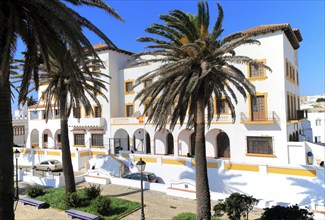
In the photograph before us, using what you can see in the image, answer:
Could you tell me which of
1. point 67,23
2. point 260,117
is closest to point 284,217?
point 67,23

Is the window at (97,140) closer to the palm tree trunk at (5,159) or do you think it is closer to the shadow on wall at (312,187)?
the shadow on wall at (312,187)

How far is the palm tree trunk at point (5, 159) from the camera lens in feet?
24.9

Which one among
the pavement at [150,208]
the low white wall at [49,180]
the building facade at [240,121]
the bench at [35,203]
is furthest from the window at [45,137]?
the bench at [35,203]

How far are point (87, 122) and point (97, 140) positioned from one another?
2.83 m

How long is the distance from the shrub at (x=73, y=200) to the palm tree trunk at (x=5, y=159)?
8393 mm

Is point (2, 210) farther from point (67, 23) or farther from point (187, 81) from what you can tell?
point (187, 81)

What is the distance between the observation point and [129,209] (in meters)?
15.1

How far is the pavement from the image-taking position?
571 inches

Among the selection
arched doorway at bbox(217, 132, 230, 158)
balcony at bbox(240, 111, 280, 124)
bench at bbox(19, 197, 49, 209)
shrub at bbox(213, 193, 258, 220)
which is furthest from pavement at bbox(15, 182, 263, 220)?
arched doorway at bbox(217, 132, 230, 158)

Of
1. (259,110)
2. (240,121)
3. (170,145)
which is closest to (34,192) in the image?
(170,145)

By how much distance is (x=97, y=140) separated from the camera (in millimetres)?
35656

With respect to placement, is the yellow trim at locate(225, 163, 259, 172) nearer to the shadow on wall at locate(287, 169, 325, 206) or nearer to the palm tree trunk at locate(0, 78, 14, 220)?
the shadow on wall at locate(287, 169, 325, 206)

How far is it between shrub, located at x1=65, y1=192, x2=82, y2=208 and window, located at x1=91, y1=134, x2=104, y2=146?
63.5ft

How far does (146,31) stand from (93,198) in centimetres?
1090
